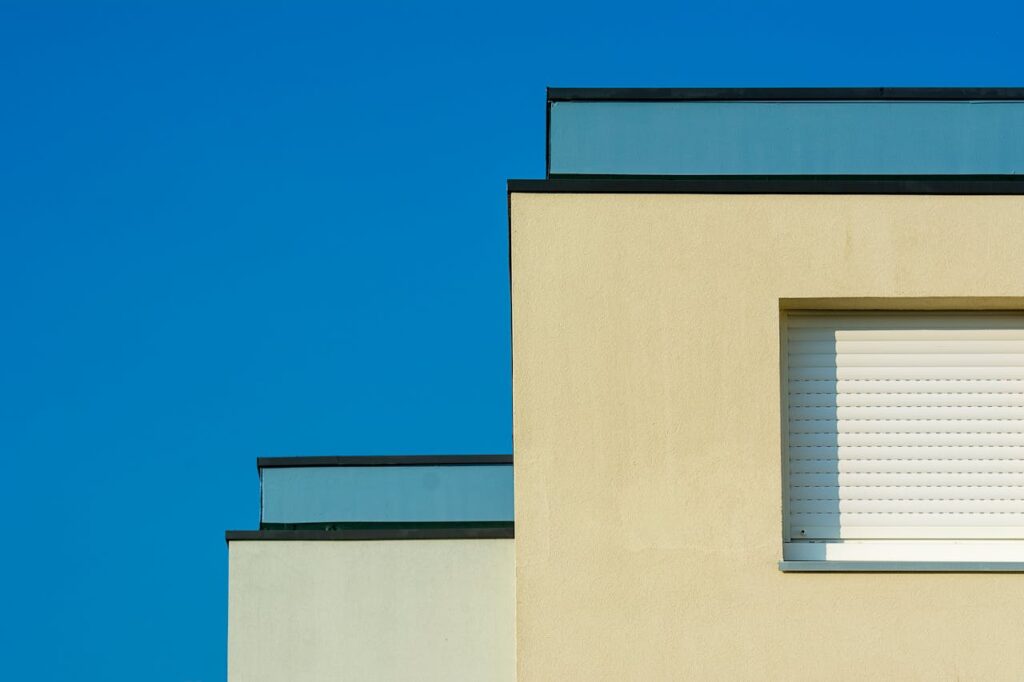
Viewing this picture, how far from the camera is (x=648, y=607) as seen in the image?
930cm

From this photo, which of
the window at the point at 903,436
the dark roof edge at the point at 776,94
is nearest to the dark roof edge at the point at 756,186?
the dark roof edge at the point at 776,94

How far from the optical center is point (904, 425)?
32.2ft

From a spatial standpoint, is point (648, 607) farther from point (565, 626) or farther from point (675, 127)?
point (675, 127)

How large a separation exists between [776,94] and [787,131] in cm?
23

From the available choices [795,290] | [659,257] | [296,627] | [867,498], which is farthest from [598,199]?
[296,627]

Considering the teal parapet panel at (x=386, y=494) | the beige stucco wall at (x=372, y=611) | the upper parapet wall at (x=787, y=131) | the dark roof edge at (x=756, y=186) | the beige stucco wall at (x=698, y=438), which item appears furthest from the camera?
the teal parapet panel at (x=386, y=494)

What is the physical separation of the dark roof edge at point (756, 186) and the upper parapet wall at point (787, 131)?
0.13 metres

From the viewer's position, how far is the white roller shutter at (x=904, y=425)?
973 cm

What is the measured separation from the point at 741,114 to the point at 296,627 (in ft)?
13.4

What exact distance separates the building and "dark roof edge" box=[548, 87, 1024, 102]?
1cm

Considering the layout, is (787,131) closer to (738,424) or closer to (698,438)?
(738,424)

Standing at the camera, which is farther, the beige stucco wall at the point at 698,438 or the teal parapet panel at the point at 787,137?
the teal parapet panel at the point at 787,137

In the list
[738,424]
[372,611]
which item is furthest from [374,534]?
[738,424]

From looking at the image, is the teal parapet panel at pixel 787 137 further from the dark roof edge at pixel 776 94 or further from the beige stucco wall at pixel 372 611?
the beige stucco wall at pixel 372 611
